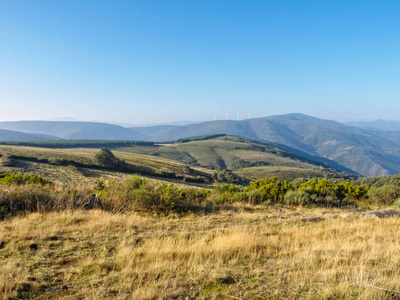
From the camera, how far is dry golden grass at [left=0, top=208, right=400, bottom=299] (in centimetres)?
331

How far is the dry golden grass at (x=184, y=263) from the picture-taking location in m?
3.31

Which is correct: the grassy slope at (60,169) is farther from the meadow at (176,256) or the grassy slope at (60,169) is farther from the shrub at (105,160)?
the meadow at (176,256)

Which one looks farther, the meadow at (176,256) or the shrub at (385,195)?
the shrub at (385,195)

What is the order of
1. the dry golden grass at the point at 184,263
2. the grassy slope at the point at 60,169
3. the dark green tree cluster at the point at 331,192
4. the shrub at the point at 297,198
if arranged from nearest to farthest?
1. the dry golden grass at the point at 184,263
2. the shrub at the point at 297,198
3. the dark green tree cluster at the point at 331,192
4. the grassy slope at the point at 60,169

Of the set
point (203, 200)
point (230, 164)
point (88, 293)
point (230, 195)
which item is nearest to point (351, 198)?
point (230, 195)

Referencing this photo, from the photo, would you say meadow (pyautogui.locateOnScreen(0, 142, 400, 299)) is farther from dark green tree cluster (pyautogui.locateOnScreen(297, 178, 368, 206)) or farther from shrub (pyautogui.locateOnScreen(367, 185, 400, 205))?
shrub (pyautogui.locateOnScreen(367, 185, 400, 205))

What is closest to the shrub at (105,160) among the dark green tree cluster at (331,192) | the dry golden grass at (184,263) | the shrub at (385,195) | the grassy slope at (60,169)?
the grassy slope at (60,169)

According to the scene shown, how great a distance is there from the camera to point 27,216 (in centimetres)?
691

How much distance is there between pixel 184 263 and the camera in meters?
4.29

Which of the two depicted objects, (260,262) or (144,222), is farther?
(144,222)

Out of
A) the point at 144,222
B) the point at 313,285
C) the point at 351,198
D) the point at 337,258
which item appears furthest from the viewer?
the point at 351,198

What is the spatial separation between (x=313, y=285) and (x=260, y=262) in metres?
1.27

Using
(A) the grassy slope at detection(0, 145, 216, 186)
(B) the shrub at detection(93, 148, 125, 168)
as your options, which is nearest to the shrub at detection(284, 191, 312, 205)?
(A) the grassy slope at detection(0, 145, 216, 186)

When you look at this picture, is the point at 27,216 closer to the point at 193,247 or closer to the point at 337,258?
the point at 193,247
